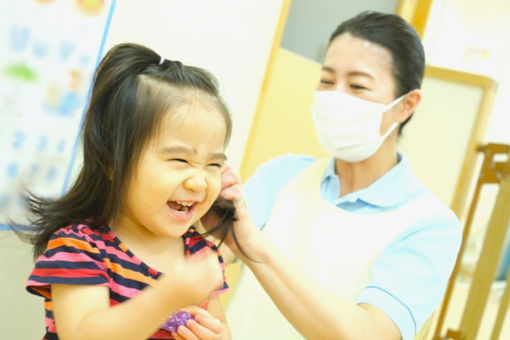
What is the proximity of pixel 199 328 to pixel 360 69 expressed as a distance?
2.62 feet

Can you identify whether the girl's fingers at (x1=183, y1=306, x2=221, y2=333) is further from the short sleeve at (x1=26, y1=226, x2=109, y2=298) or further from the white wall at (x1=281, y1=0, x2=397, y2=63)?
the white wall at (x1=281, y1=0, x2=397, y2=63)

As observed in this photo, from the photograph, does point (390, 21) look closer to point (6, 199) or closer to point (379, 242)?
point (379, 242)

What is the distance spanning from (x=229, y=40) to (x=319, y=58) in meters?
1.16

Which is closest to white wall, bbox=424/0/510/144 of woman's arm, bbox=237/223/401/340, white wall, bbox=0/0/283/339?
white wall, bbox=0/0/283/339

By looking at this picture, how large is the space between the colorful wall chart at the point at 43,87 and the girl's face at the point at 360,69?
59 cm

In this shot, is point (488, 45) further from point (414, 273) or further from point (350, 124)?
point (414, 273)

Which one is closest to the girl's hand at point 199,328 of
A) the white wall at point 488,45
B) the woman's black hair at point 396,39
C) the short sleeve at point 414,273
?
the short sleeve at point 414,273

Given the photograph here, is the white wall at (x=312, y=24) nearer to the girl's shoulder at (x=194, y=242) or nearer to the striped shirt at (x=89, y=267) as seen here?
the girl's shoulder at (x=194, y=242)

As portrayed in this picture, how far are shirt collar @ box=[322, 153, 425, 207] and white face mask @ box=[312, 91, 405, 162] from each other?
0.31 ft

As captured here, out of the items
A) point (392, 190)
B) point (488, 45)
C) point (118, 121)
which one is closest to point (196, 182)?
point (118, 121)

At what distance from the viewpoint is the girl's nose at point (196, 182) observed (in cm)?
90

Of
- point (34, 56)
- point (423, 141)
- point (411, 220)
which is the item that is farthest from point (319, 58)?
point (34, 56)

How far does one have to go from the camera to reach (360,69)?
1411 mm

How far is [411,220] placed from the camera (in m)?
1.34
